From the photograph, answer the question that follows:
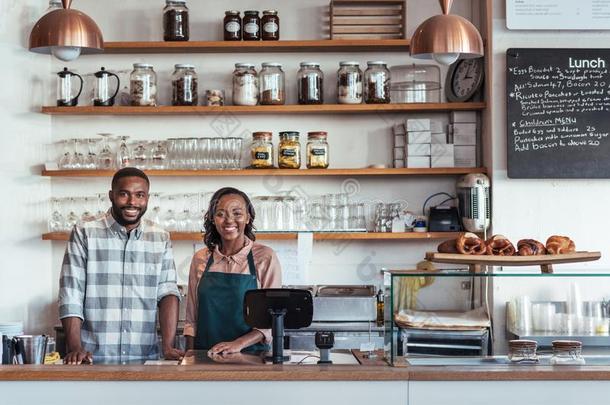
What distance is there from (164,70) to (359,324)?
1734mm

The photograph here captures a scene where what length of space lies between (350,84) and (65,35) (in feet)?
6.18

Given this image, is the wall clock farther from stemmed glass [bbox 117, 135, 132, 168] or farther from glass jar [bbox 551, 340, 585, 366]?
glass jar [bbox 551, 340, 585, 366]

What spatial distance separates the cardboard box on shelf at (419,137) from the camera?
5059 millimetres

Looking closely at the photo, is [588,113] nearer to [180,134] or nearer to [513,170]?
[513,170]

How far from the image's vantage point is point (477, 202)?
489 cm

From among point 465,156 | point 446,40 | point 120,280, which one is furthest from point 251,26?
point 120,280

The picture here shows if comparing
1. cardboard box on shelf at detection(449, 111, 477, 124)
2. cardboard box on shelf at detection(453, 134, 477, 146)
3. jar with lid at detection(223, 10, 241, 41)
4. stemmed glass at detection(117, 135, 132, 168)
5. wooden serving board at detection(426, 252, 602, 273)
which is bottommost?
wooden serving board at detection(426, 252, 602, 273)

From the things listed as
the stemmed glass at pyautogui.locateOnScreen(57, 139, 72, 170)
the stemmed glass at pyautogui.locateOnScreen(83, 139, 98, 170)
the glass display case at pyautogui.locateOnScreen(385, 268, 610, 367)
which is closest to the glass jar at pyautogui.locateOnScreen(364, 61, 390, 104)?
the stemmed glass at pyautogui.locateOnScreen(83, 139, 98, 170)

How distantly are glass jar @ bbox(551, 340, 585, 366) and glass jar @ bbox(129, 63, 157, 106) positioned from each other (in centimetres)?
283

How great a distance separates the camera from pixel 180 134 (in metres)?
5.26

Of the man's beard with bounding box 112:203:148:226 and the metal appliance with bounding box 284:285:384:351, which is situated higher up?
the man's beard with bounding box 112:203:148:226

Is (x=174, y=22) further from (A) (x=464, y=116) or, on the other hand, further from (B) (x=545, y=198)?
(B) (x=545, y=198)

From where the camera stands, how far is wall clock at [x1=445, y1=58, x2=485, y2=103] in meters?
5.02

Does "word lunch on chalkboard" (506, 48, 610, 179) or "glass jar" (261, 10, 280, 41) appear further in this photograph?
"glass jar" (261, 10, 280, 41)
